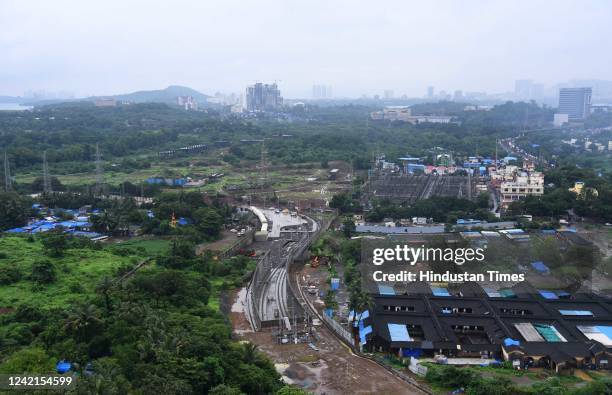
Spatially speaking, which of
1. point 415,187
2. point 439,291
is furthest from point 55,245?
point 415,187

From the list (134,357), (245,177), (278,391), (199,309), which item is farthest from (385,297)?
(245,177)

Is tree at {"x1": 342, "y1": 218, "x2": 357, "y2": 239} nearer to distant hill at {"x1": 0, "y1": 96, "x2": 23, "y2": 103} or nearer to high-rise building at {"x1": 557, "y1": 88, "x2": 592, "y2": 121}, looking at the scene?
Result: high-rise building at {"x1": 557, "y1": 88, "x2": 592, "y2": 121}

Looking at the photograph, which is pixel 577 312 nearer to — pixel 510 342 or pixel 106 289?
pixel 510 342

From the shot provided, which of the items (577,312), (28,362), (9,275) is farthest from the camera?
(9,275)

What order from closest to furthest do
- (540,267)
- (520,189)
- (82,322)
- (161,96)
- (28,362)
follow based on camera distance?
1. (28,362)
2. (82,322)
3. (540,267)
4. (520,189)
5. (161,96)

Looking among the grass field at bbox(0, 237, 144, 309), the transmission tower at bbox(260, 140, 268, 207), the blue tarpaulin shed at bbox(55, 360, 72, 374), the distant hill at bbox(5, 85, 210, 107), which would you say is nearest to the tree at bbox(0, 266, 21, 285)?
the grass field at bbox(0, 237, 144, 309)

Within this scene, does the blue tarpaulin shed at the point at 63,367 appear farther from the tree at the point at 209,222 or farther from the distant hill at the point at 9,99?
the distant hill at the point at 9,99

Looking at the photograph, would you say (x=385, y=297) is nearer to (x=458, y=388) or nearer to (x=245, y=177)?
(x=458, y=388)
